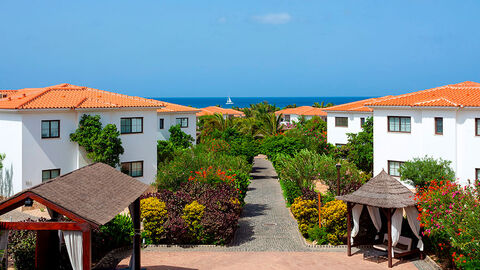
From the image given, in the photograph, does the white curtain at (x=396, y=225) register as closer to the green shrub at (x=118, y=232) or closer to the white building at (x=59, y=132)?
the green shrub at (x=118, y=232)

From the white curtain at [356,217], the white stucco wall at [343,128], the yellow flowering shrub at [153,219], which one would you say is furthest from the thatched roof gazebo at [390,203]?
the white stucco wall at [343,128]

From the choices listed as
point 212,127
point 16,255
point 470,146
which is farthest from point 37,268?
point 212,127

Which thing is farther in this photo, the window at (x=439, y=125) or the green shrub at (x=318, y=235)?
the window at (x=439, y=125)

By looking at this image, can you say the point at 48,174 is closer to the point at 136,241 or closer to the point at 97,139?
the point at 97,139

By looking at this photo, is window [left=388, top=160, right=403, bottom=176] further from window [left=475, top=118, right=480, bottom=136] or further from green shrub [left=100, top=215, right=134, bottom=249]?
green shrub [left=100, top=215, right=134, bottom=249]

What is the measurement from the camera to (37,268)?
13.8 m

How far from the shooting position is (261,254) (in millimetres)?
18359

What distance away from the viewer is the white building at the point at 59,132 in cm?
2703

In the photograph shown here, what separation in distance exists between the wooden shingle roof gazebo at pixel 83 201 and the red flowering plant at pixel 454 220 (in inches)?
362

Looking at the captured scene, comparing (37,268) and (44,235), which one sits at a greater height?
(44,235)

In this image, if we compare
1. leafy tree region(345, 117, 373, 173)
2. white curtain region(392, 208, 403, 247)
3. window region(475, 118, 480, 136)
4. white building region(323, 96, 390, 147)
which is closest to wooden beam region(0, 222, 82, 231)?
white curtain region(392, 208, 403, 247)

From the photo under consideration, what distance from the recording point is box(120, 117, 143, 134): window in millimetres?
30627

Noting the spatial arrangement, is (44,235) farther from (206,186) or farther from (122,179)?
(206,186)

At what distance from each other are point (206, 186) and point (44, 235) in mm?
9197
